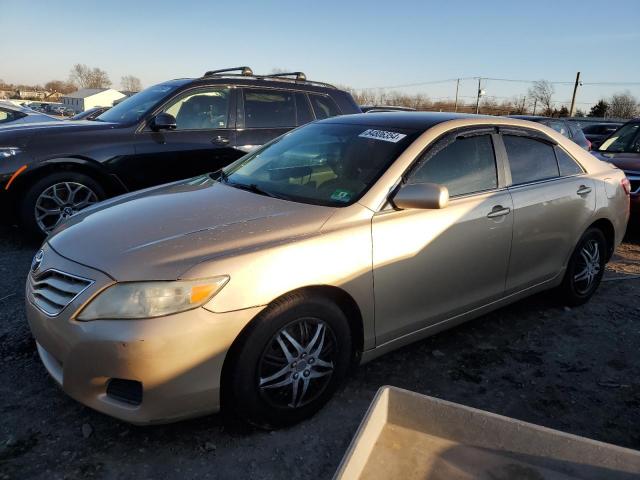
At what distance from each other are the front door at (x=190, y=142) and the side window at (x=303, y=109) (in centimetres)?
86

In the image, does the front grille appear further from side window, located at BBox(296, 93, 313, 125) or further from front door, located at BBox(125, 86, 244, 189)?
side window, located at BBox(296, 93, 313, 125)

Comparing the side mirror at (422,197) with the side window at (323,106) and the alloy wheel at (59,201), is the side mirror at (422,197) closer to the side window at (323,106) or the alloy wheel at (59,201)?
the alloy wheel at (59,201)

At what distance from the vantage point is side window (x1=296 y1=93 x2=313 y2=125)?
6.50 m

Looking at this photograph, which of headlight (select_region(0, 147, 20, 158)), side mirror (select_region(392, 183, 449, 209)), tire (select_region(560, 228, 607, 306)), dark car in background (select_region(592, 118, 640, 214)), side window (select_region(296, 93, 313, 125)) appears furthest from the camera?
dark car in background (select_region(592, 118, 640, 214))

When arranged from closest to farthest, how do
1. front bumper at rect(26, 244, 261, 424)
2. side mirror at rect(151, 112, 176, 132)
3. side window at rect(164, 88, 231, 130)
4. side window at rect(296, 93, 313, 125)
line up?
front bumper at rect(26, 244, 261, 424) < side mirror at rect(151, 112, 176, 132) < side window at rect(164, 88, 231, 130) < side window at rect(296, 93, 313, 125)

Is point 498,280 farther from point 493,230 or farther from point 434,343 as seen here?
point 434,343

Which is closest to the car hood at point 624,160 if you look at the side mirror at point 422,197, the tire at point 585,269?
the tire at point 585,269

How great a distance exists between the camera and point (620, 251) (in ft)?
20.8

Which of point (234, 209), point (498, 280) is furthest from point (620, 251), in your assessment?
point (234, 209)

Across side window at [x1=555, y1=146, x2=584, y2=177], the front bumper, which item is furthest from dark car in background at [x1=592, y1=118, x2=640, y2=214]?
the front bumper

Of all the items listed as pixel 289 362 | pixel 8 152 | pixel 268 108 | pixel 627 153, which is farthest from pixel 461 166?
pixel 627 153

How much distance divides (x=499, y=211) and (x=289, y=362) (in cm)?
180

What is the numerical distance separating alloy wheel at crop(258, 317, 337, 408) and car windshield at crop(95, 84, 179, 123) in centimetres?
398

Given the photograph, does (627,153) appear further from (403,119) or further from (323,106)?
(403,119)
